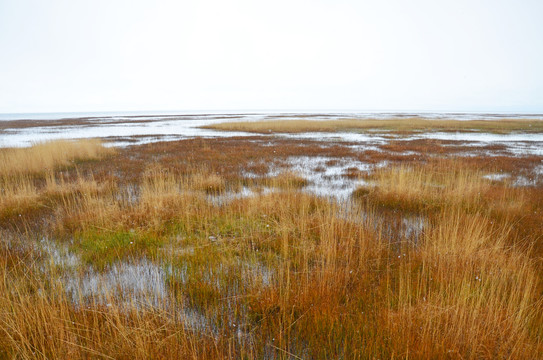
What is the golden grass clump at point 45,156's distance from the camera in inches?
514

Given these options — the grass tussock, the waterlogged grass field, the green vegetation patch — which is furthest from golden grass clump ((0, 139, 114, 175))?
the grass tussock

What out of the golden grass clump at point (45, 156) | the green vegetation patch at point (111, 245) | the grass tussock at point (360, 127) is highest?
the grass tussock at point (360, 127)

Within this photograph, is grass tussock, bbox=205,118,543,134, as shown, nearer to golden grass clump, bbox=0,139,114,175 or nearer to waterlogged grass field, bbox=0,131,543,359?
golden grass clump, bbox=0,139,114,175

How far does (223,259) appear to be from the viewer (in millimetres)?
5043

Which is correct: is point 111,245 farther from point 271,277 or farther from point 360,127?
point 360,127

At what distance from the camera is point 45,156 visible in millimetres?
14969

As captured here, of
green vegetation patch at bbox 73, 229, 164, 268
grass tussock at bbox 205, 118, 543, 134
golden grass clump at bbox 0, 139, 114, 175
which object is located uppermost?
grass tussock at bbox 205, 118, 543, 134

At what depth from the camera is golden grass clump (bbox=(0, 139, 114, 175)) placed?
13066 millimetres

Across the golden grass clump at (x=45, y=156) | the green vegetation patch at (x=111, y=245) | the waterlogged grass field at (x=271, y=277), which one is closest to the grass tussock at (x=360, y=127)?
the golden grass clump at (x=45, y=156)

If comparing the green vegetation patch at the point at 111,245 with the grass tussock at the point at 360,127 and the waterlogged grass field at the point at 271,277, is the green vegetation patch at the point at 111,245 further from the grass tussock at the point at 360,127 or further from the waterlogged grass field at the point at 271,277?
the grass tussock at the point at 360,127

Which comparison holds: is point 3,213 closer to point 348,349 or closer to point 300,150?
point 348,349

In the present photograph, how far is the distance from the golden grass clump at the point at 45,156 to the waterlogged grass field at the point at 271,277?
305 centimetres

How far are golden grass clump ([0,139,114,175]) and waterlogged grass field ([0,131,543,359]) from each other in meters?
3.05

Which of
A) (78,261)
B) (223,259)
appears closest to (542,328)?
(223,259)
